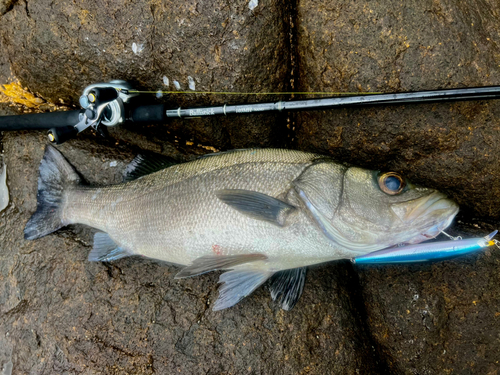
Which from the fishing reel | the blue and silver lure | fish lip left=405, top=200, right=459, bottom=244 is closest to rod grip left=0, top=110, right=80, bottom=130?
the fishing reel

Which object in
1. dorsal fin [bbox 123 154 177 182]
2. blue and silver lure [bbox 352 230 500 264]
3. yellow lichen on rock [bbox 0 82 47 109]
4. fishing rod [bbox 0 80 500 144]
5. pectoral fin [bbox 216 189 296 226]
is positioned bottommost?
blue and silver lure [bbox 352 230 500 264]

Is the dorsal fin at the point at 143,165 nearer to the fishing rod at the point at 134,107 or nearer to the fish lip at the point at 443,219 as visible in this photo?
the fishing rod at the point at 134,107

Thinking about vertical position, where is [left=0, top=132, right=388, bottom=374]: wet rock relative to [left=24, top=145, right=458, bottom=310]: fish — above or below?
below

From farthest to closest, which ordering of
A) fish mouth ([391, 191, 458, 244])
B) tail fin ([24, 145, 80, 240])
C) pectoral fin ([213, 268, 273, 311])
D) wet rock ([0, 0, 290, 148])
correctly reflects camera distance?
tail fin ([24, 145, 80, 240]) → wet rock ([0, 0, 290, 148]) → pectoral fin ([213, 268, 273, 311]) → fish mouth ([391, 191, 458, 244])

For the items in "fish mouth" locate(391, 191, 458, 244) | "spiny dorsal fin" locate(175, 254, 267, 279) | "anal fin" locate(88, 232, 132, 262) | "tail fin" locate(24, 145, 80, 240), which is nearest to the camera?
"fish mouth" locate(391, 191, 458, 244)

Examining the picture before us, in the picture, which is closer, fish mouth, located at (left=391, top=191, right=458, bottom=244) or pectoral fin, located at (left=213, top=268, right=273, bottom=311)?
fish mouth, located at (left=391, top=191, right=458, bottom=244)

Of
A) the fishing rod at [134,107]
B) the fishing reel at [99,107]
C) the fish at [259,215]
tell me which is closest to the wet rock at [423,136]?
the fishing rod at [134,107]

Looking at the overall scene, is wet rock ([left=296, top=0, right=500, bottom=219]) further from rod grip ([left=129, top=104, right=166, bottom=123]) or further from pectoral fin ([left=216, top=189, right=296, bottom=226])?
rod grip ([left=129, top=104, right=166, bottom=123])

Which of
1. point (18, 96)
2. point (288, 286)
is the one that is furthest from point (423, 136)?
point (18, 96)
